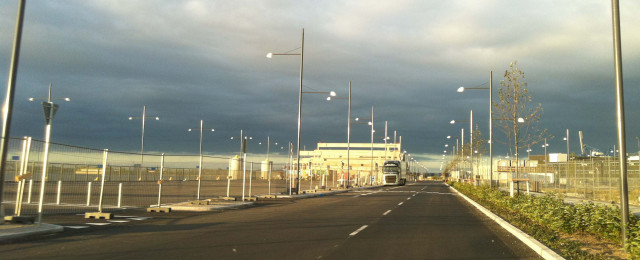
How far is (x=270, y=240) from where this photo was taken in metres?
10.9

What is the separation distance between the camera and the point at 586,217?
11.8 metres

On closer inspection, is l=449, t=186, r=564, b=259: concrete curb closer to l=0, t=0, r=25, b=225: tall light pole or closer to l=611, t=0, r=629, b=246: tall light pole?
l=611, t=0, r=629, b=246: tall light pole

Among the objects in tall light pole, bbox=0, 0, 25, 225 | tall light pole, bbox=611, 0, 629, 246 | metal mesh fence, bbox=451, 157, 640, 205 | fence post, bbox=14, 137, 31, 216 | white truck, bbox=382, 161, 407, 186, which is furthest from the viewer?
white truck, bbox=382, 161, 407, 186

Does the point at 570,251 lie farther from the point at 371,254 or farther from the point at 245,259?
the point at 245,259

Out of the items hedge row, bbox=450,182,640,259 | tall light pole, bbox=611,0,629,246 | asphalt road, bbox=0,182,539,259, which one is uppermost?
tall light pole, bbox=611,0,629,246

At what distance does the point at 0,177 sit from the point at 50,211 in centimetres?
650

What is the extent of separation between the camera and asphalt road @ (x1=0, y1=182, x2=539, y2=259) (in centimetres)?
909

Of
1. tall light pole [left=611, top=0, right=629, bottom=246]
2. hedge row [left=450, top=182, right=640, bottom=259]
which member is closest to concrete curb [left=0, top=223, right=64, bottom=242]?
hedge row [left=450, top=182, right=640, bottom=259]

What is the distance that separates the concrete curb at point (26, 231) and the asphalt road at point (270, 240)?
0.39 m

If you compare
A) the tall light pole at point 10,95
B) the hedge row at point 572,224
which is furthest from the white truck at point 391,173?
the tall light pole at point 10,95

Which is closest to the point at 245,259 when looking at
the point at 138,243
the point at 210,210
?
the point at 138,243

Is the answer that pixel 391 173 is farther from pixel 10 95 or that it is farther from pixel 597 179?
pixel 10 95

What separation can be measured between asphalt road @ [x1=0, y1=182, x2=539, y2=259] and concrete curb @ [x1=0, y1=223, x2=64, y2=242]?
39 cm

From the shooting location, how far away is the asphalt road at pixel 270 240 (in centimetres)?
909
